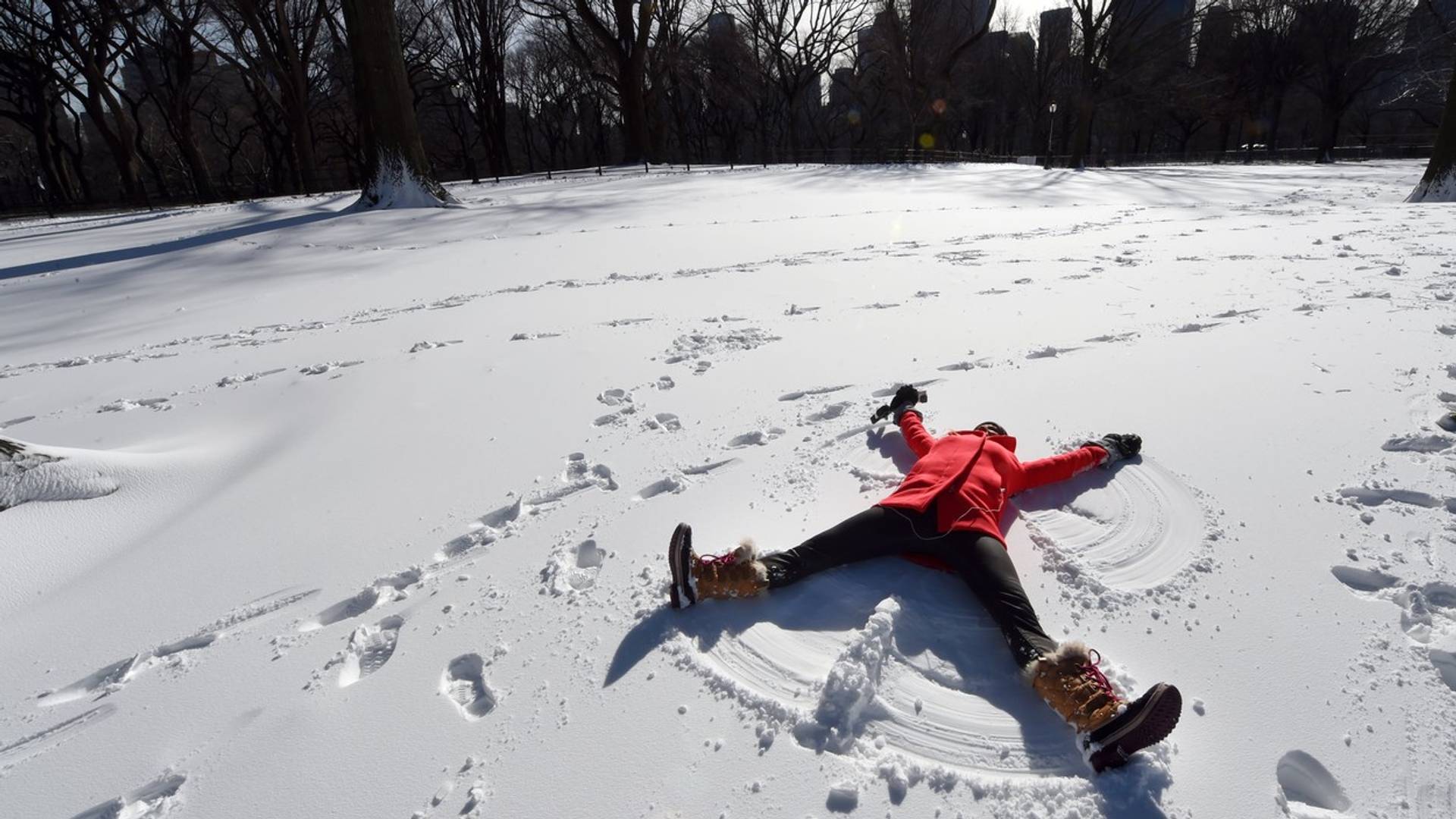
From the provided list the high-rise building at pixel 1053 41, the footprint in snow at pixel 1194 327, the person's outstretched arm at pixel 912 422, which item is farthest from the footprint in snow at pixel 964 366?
the high-rise building at pixel 1053 41

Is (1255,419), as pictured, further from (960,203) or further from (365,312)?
(960,203)

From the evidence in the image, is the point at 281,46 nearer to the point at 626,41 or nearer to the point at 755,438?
the point at 626,41

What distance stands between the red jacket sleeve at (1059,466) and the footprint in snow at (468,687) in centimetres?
210

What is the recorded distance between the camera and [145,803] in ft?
5.19

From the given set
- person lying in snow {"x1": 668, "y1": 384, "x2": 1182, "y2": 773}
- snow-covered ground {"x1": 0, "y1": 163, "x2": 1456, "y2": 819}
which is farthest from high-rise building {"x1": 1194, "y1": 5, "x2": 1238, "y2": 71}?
person lying in snow {"x1": 668, "y1": 384, "x2": 1182, "y2": 773}

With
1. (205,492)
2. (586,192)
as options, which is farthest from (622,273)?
(586,192)

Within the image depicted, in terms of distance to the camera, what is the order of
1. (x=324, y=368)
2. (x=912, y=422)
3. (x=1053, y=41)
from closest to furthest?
(x=912, y=422)
(x=324, y=368)
(x=1053, y=41)

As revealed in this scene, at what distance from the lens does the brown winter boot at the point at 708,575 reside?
83.0 inches

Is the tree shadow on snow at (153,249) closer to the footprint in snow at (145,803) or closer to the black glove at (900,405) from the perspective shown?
the footprint in snow at (145,803)

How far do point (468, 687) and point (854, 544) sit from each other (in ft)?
4.29

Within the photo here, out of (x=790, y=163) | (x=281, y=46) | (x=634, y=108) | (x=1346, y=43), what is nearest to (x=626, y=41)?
(x=634, y=108)

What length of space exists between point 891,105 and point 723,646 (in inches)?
1829

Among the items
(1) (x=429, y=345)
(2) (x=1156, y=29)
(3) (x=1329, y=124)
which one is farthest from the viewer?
(2) (x=1156, y=29)

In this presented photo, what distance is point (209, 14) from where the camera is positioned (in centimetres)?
2222
